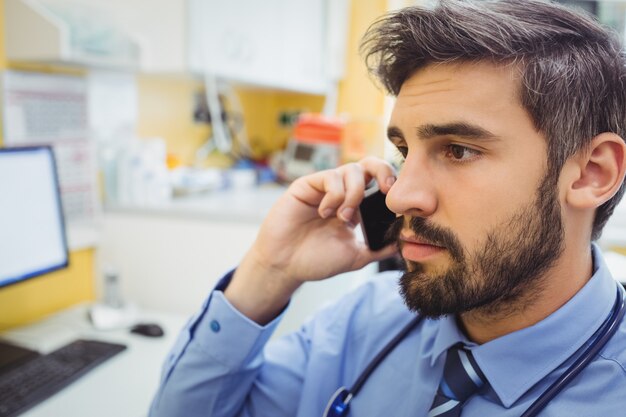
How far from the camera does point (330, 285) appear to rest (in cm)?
170

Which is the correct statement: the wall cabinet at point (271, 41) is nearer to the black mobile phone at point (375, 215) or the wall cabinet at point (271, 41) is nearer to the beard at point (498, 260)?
the black mobile phone at point (375, 215)

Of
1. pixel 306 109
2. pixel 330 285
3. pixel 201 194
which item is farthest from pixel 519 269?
pixel 306 109

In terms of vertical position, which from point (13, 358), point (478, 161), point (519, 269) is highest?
point (478, 161)

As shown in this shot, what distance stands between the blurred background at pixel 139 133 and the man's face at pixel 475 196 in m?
0.42

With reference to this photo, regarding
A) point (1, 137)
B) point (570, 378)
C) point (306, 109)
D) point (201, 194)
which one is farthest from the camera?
point (306, 109)

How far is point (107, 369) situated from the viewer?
123cm

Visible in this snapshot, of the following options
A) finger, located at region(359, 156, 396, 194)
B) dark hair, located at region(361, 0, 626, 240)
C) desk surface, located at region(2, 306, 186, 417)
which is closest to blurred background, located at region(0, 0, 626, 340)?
desk surface, located at region(2, 306, 186, 417)

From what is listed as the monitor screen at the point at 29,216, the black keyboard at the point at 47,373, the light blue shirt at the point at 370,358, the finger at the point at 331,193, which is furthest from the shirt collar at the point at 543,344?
the monitor screen at the point at 29,216

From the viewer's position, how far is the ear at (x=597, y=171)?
0.74 meters

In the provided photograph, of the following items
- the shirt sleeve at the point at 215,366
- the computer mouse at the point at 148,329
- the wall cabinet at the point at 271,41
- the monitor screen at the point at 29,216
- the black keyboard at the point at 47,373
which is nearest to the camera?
the shirt sleeve at the point at 215,366

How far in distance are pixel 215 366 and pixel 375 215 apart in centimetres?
39

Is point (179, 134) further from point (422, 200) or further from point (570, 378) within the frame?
point (570, 378)

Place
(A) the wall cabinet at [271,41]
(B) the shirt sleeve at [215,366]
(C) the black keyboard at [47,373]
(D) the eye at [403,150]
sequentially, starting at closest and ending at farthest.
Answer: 1. (D) the eye at [403,150]
2. (B) the shirt sleeve at [215,366]
3. (C) the black keyboard at [47,373]
4. (A) the wall cabinet at [271,41]

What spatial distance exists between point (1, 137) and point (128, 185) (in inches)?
16.2
